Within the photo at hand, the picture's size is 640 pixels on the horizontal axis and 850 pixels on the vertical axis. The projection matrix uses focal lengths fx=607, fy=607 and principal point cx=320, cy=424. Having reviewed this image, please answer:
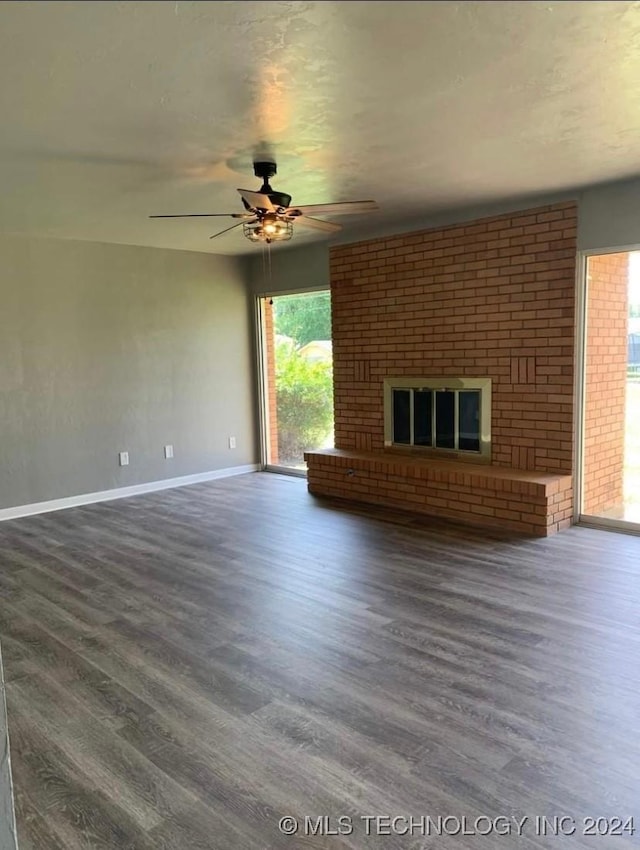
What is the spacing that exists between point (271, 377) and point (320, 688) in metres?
4.96

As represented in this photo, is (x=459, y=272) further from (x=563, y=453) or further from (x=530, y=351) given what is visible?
(x=563, y=453)

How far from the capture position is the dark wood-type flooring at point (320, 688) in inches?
73.0

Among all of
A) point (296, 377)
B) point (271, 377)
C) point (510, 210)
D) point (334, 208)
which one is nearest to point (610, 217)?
point (510, 210)

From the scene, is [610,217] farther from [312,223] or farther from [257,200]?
[257,200]

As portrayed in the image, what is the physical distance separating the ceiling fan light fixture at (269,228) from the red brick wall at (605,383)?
2340 millimetres

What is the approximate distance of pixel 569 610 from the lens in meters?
3.15

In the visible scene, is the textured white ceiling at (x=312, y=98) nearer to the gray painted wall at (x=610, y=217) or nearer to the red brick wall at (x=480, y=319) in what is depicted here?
the gray painted wall at (x=610, y=217)

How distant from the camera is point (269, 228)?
3475 mm

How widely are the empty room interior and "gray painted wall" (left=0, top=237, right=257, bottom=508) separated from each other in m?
0.03

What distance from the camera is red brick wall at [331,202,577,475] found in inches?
178

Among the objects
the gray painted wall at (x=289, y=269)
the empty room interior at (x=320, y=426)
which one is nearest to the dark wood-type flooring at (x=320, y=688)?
the empty room interior at (x=320, y=426)

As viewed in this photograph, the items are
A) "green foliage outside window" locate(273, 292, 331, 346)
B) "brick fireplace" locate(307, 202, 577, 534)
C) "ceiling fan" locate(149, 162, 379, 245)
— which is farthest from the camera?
"green foliage outside window" locate(273, 292, 331, 346)

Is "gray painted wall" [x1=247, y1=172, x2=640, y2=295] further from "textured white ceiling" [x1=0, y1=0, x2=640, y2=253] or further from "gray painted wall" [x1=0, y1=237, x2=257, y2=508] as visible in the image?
"gray painted wall" [x1=0, y1=237, x2=257, y2=508]

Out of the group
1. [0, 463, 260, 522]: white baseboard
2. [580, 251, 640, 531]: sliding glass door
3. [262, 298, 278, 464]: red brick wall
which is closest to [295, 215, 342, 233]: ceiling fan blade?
[580, 251, 640, 531]: sliding glass door
